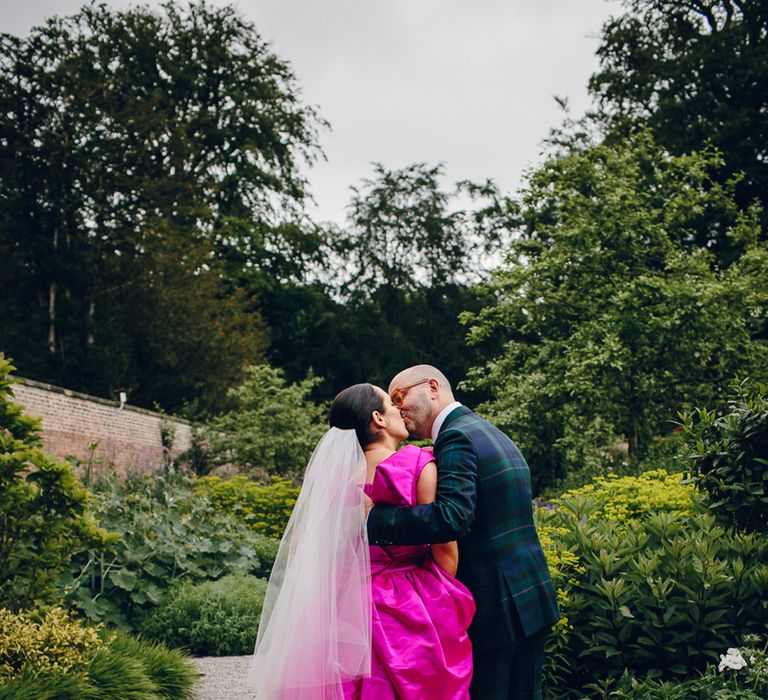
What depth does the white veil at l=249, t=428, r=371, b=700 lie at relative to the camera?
2988mm

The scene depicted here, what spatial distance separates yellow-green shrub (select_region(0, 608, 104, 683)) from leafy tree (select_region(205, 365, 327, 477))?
11822 millimetres

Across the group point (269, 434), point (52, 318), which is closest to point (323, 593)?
point (269, 434)

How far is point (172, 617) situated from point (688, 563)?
13.6 ft

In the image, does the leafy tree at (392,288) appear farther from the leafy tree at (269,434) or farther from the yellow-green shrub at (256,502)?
the yellow-green shrub at (256,502)

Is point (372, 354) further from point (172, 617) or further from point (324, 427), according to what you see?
point (172, 617)

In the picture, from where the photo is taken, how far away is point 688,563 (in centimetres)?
452

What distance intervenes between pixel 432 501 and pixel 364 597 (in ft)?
1.42

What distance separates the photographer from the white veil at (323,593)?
2988 mm

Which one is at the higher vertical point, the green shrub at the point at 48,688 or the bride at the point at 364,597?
the bride at the point at 364,597

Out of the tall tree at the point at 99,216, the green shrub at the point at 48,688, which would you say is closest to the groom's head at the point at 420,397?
the green shrub at the point at 48,688

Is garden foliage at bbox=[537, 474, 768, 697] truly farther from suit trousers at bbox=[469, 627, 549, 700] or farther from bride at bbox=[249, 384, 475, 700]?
bride at bbox=[249, 384, 475, 700]

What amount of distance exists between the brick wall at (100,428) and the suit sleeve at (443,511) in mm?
10844

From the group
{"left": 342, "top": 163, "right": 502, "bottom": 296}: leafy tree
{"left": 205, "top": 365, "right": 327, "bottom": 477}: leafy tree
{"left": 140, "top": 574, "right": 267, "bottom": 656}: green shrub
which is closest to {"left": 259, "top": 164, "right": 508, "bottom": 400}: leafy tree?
{"left": 342, "top": 163, "right": 502, "bottom": 296}: leafy tree

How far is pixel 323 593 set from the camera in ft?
10.2
